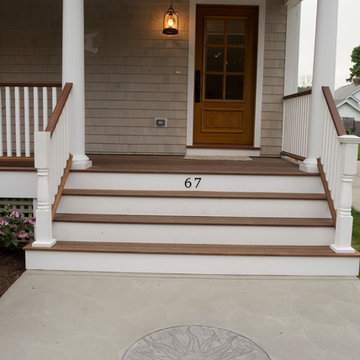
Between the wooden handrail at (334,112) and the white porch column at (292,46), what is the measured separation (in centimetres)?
173

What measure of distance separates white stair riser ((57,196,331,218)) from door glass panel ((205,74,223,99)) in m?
2.55

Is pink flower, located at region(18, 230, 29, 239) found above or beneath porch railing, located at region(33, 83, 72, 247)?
beneath

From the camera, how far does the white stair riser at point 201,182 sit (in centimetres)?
401

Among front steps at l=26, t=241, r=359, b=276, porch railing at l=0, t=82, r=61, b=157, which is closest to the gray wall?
porch railing at l=0, t=82, r=61, b=157

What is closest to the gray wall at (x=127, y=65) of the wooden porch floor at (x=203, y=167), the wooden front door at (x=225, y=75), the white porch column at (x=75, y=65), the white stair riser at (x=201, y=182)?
the wooden front door at (x=225, y=75)

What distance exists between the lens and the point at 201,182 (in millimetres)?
4004

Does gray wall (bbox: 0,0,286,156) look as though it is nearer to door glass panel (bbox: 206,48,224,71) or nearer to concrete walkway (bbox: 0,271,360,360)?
door glass panel (bbox: 206,48,224,71)

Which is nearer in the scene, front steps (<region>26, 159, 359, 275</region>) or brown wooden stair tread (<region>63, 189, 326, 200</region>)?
front steps (<region>26, 159, 359, 275</region>)

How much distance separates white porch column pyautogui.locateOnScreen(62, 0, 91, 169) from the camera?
13.1ft

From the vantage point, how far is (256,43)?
5.73 meters

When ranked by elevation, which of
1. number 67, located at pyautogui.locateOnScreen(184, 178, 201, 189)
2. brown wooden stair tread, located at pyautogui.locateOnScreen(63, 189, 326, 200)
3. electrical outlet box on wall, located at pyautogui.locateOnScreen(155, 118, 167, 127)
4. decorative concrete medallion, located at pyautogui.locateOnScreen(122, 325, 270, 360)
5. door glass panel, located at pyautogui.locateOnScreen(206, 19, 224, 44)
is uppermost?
door glass panel, located at pyautogui.locateOnScreen(206, 19, 224, 44)

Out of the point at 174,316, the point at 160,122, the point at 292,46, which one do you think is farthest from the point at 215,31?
the point at 174,316

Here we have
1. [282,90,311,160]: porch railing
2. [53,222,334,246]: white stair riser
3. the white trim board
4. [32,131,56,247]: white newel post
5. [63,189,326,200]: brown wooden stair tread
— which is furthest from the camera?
the white trim board

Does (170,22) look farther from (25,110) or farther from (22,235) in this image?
(22,235)
